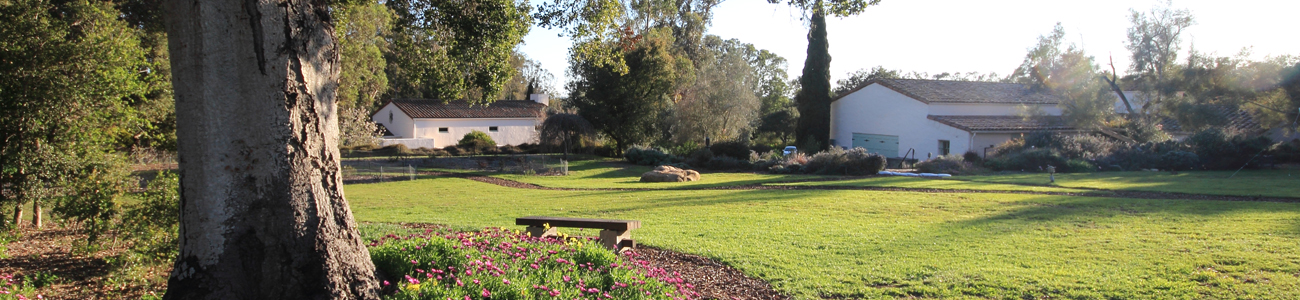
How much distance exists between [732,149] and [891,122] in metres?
11.7

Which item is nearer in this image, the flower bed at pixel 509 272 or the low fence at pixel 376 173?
the flower bed at pixel 509 272

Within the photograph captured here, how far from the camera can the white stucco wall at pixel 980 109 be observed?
1407 inches

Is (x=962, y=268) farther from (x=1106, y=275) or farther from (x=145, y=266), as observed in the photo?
(x=145, y=266)

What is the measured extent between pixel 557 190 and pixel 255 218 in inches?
644


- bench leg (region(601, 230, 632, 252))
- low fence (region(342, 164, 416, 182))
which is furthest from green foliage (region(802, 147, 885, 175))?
bench leg (region(601, 230, 632, 252))

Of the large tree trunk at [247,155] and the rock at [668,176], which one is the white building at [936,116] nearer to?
the rock at [668,176]

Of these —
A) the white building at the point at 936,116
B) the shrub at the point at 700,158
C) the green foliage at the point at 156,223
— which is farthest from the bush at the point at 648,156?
the green foliage at the point at 156,223

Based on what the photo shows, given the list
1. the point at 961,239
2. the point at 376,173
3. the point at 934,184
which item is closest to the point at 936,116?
the point at 934,184

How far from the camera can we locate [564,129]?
110 feet

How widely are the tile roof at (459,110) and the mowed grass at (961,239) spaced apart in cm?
3194

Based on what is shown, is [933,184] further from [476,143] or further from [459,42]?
[476,143]

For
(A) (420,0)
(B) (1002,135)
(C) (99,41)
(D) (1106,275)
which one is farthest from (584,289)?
(B) (1002,135)

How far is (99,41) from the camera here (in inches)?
384

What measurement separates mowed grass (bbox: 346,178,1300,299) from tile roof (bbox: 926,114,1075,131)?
61.5 ft
